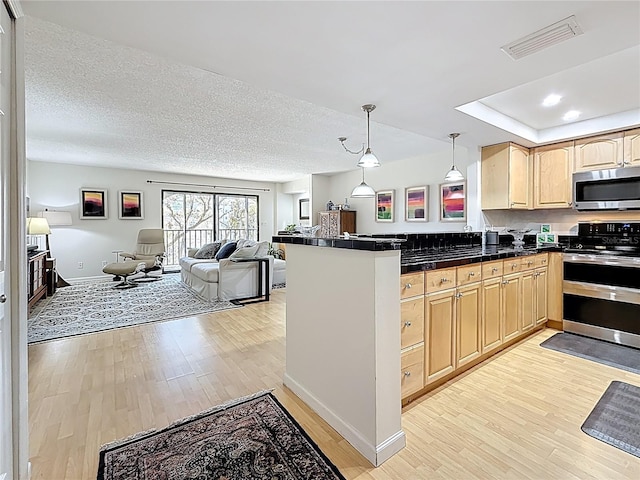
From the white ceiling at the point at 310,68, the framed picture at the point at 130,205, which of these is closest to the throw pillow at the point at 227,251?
the white ceiling at the point at 310,68

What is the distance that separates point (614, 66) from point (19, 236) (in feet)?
12.3

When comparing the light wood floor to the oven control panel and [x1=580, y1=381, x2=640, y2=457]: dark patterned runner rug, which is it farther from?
the oven control panel

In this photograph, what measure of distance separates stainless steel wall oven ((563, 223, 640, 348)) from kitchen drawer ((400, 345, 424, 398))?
2.34 meters

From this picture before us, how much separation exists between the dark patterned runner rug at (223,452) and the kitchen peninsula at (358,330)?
0.25m

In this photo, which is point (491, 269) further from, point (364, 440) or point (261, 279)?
point (261, 279)

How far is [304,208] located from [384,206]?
2904 mm

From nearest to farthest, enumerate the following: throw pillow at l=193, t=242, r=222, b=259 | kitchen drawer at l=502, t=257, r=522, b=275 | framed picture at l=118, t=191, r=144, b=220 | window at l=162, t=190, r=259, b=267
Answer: kitchen drawer at l=502, t=257, r=522, b=275, throw pillow at l=193, t=242, r=222, b=259, framed picture at l=118, t=191, r=144, b=220, window at l=162, t=190, r=259, b=267

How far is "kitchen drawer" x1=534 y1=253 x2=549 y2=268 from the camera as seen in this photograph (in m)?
3.30

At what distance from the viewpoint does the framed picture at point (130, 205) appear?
708 centimetres

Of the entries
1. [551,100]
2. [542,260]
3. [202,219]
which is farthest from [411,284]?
[202,219]

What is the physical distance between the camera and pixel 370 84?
2250mm

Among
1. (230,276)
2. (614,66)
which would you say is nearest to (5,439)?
(230,276)

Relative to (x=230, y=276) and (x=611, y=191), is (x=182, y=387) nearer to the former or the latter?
(x=230, y=276)

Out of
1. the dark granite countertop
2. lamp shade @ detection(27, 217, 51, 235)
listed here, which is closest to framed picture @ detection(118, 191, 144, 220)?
lamp shade @ detection(27, 217, 51, 235)
